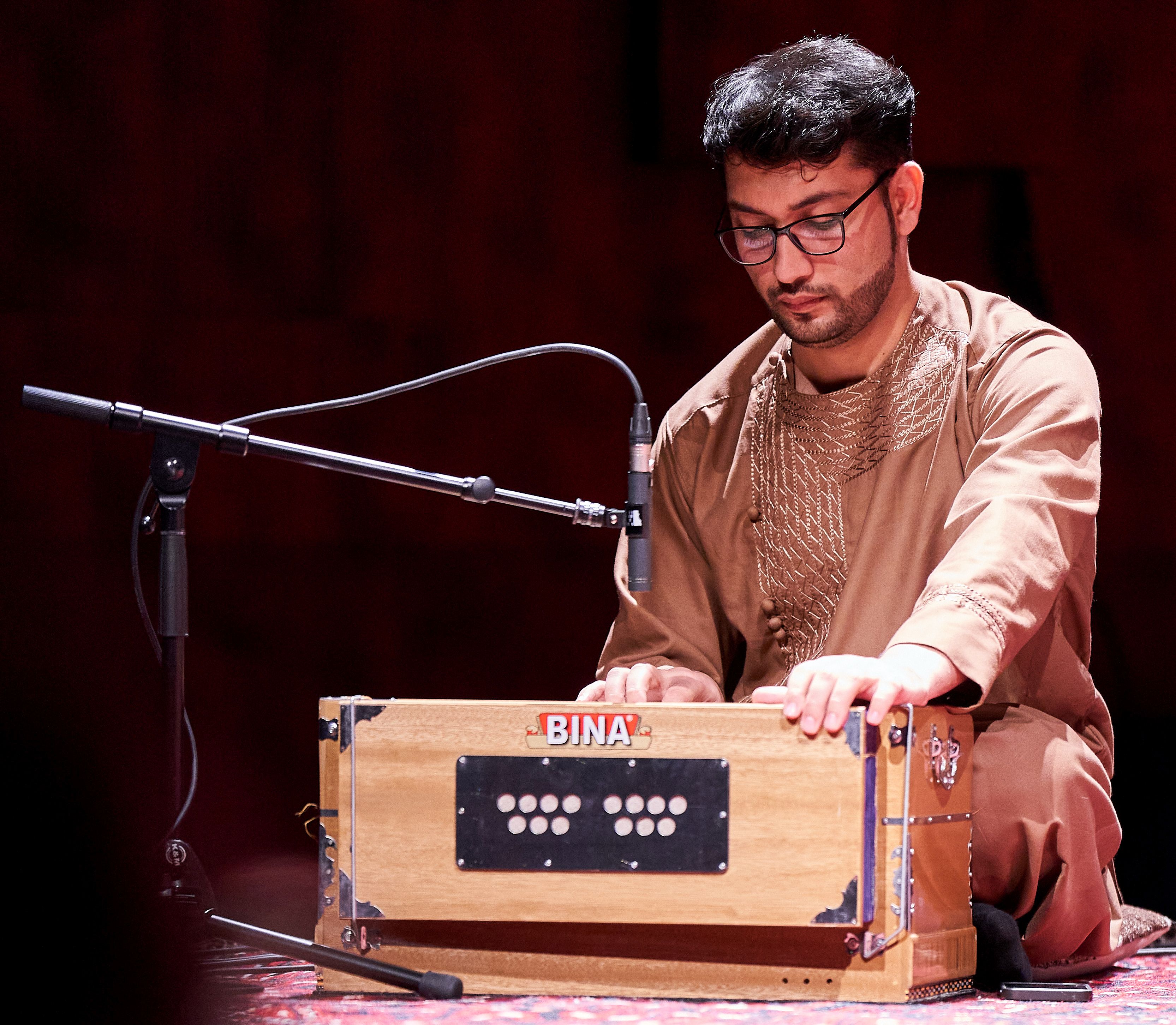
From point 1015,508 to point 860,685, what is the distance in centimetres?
41

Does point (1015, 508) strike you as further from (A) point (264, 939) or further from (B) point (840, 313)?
(A) point (264, 939)

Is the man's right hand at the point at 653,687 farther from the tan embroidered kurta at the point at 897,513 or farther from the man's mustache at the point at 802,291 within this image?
the man's mustache at the point at 802,291

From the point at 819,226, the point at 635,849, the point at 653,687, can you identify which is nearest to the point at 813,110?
the point at 819,226

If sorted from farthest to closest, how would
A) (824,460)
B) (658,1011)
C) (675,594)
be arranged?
1. (675,594)
2. (824,460)
3. (658,1011)

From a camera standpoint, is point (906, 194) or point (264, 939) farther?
point (906, 194)

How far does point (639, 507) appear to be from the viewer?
1952 mm

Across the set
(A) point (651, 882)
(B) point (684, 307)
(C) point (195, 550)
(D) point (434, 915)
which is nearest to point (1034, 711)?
(A) point (651, 882)

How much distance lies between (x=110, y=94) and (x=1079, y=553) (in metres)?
2.27

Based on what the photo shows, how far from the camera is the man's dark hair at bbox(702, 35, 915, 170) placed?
7.48 feet

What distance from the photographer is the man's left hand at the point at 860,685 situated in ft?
5.80

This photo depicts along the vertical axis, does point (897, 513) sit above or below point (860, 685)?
above

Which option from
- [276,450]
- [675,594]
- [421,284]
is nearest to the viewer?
[276,450]

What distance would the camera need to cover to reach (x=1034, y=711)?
2.18 meters

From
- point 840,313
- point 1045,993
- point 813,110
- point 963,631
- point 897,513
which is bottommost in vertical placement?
point 1045,993
